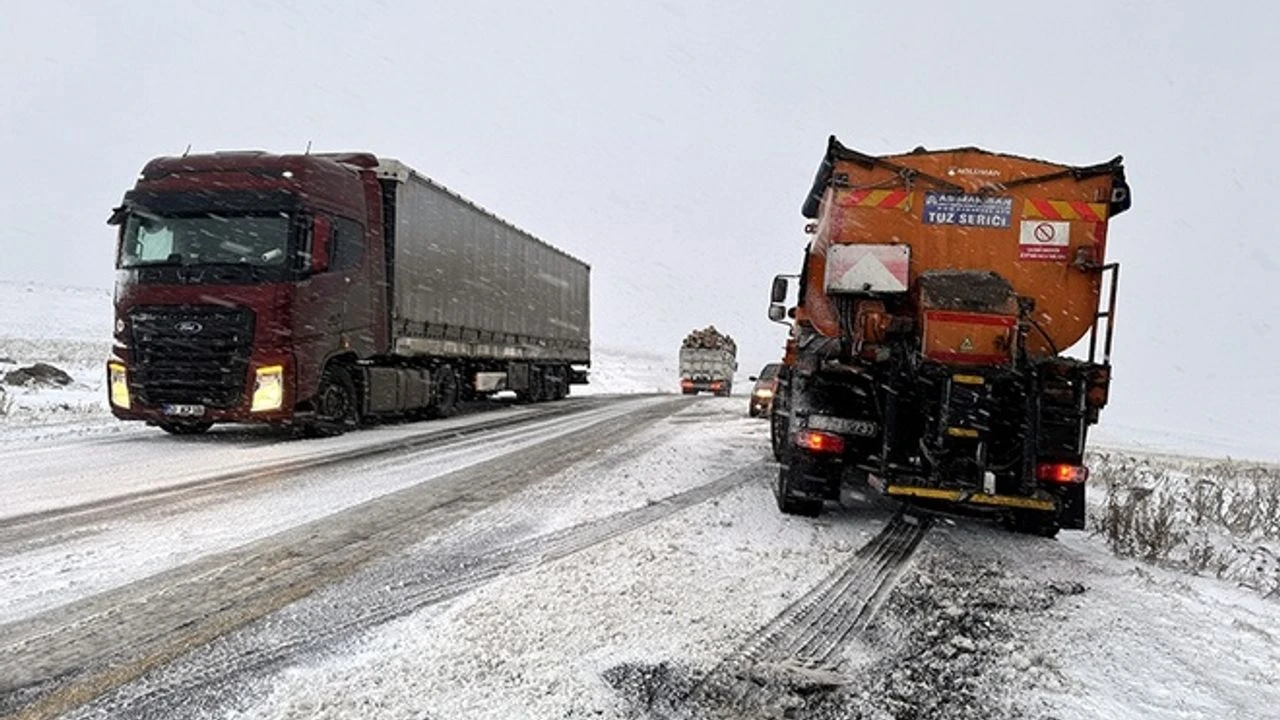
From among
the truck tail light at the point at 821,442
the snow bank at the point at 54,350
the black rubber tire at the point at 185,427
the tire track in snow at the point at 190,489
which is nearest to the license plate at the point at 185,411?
the black rubber tire at the point at 185,427

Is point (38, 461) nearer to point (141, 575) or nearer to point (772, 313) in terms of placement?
point (141, 575)

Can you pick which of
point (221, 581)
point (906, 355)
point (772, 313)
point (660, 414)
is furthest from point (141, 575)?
point (660, 414)

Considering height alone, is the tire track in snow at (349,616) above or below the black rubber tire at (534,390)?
above

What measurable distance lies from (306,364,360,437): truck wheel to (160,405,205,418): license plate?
1371 mm

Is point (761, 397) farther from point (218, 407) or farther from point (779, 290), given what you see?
point (218, 407)

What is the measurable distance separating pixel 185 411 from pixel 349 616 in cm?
753

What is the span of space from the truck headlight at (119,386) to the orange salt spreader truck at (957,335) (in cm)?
836

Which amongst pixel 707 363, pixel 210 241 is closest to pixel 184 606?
pixel 210 241

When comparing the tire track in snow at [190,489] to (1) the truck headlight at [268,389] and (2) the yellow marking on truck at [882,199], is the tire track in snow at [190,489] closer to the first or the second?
(1) the truck headlight at [268,389]

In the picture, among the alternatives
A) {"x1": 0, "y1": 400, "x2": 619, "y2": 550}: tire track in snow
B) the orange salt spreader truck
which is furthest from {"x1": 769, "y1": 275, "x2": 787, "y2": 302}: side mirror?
{"x1": 0, "y1": 400, "x2": 619, "y2": 550}: tire track in snow

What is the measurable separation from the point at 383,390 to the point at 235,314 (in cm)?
324

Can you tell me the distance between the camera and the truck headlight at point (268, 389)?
31.0 feet

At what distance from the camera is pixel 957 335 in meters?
5.42

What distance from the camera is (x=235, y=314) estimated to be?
9445mm
